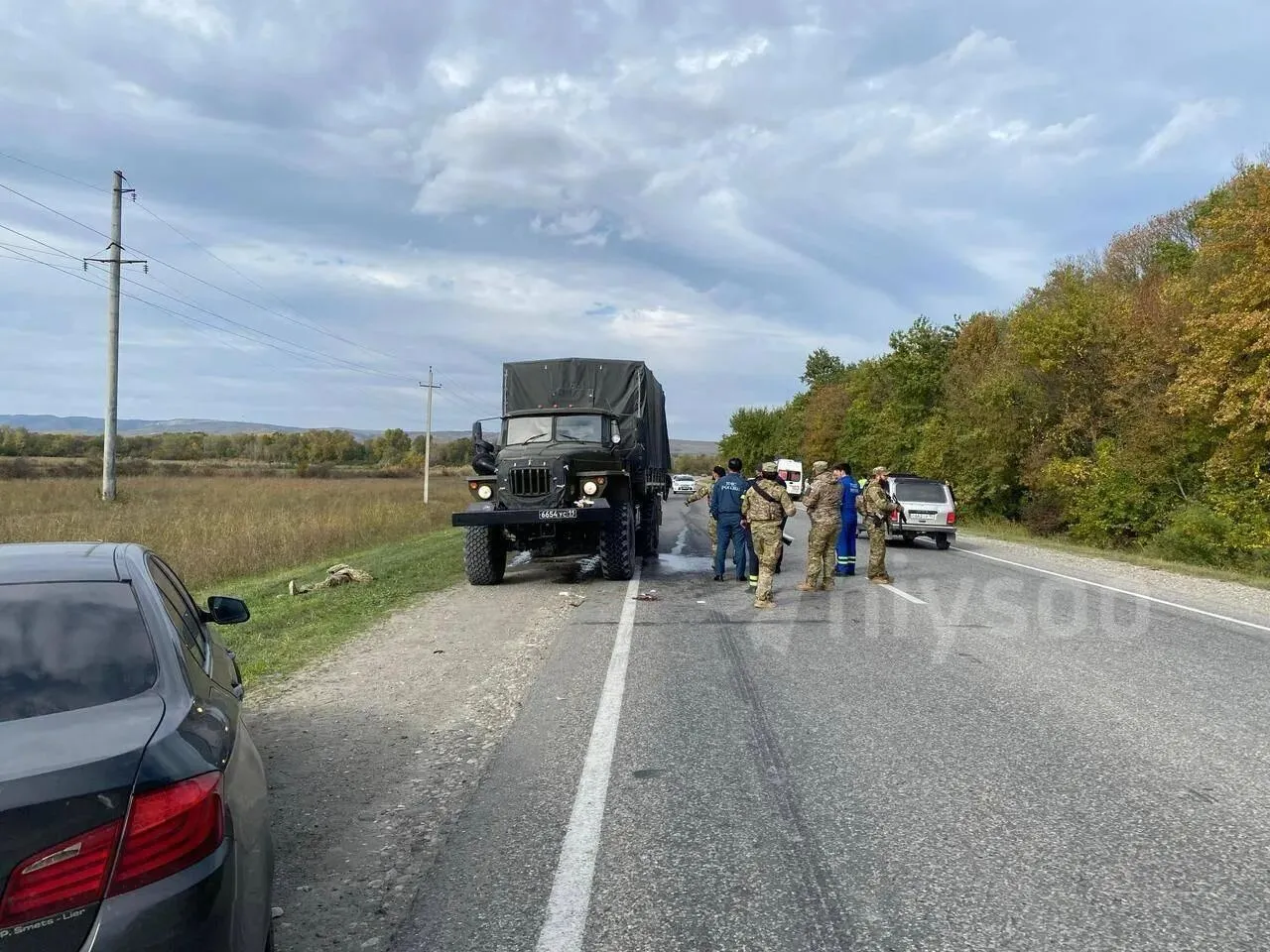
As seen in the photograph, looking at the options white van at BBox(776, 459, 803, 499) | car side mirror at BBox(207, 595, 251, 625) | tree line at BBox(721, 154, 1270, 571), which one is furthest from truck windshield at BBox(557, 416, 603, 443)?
white van at BBox(776, 459, 803, 499)

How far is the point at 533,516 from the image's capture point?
13.1 meters

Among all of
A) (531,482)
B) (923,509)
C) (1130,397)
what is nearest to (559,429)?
(531,482)

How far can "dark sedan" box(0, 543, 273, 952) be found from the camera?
2074mm

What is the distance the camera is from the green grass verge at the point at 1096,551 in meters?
17.8

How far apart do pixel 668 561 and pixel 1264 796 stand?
1328cm

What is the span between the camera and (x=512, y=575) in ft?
52.0

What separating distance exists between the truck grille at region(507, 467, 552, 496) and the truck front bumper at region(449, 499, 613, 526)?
0.36 metres

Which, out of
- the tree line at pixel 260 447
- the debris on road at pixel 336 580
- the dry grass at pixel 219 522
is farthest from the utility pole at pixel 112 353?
the tree line at pixel 260 447

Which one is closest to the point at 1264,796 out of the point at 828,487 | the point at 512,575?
the point at 828,487

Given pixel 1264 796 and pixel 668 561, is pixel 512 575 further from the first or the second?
pixel 1264 796

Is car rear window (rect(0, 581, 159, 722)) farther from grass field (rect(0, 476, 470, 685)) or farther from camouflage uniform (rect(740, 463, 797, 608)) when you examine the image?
camouflage uniform (rect(740, 463, 797, 608))

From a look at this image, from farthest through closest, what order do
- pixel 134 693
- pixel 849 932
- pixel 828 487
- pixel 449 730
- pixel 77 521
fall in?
pixel 77 521 → pixel 828 487 → pixel 449 730 → pixel 849 932 → pixel 134 693

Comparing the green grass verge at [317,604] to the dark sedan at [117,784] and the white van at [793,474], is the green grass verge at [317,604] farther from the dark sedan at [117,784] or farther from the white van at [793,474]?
the white van at [793,474]

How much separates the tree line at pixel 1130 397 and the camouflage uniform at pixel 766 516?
13400 mm
